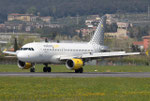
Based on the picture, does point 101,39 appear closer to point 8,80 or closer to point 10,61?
point 8,80

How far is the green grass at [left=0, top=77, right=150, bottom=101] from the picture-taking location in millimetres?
38250

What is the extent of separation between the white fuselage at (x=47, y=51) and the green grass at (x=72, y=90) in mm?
17658

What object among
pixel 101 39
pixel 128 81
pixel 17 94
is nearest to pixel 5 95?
pixel 17 94

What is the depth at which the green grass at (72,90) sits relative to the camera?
3825 centimetres

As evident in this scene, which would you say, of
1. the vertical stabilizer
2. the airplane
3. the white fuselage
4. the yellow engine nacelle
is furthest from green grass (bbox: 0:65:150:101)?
the vertical stabilizer

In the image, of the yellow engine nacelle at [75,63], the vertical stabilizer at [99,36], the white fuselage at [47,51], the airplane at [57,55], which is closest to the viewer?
the yellow engine nacelle at [75,63]

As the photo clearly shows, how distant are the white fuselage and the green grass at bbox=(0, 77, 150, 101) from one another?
17.7 m

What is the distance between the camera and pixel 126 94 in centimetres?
4109

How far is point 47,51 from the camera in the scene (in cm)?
7362

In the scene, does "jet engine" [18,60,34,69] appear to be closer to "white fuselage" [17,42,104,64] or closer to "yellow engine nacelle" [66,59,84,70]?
"white fuselage" [17,42,104,64]

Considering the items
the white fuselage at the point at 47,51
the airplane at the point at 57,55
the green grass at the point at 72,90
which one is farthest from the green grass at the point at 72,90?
the airplane at the point at 57,55

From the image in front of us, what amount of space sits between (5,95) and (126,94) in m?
8.62

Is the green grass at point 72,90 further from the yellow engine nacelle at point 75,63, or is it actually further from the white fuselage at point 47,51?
the white fuselage at point 47,51

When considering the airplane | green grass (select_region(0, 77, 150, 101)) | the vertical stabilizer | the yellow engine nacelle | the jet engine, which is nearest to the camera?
green grass (select_region(0, 77, 150, 101))
